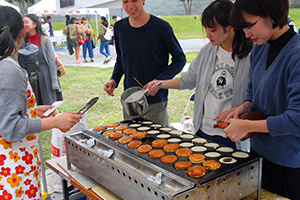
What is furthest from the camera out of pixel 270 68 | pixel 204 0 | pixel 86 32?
pixel 204 0

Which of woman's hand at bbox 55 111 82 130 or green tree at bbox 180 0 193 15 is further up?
green tree at bbox 180 0 193 15

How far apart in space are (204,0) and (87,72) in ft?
60.5

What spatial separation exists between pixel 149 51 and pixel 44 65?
1800 millimetres

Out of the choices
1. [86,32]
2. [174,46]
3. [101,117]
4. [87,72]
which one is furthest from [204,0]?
[174,46]

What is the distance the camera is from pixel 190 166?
48.1 inches

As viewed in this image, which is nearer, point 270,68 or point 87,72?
point 270,68

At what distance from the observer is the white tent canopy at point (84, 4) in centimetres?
238

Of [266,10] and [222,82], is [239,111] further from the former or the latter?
[266,10]

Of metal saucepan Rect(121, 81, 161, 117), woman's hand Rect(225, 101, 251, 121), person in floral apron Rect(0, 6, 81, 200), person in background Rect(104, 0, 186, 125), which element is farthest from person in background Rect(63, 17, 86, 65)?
woman's hand Rect(225, 101, 251, 121)

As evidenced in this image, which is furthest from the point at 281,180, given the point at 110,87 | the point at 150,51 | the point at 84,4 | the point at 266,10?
the point at 84,4

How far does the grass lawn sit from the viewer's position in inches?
187

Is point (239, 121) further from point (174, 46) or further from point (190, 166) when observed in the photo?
point (174, 46)

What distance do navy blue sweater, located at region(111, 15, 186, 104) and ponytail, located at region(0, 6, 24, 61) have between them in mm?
892

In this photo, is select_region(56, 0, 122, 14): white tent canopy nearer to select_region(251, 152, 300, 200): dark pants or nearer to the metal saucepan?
the metal saucepan
